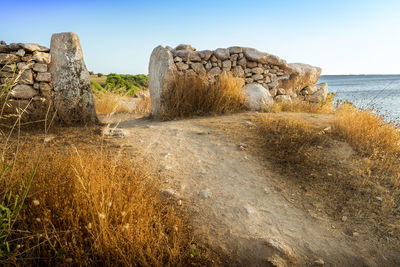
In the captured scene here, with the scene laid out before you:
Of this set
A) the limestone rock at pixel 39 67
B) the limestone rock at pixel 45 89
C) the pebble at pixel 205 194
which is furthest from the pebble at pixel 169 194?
the limestone rock at pixel 39 67

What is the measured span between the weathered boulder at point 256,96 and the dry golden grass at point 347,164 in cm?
156

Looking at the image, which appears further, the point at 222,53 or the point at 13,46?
the point at 222,53

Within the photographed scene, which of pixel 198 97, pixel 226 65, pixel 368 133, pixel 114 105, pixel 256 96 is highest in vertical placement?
pixel 226 65

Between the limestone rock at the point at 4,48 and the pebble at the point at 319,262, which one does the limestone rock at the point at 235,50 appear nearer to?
the limestone rock at the point at 4,48

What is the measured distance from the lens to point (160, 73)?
6145 millimetres

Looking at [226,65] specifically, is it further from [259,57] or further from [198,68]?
[259,57]

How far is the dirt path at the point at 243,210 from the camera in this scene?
2.12 metres

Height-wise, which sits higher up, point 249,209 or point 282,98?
point 282,98

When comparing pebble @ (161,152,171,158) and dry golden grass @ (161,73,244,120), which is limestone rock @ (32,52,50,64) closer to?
dry golden grass @ (161,73,244,120)

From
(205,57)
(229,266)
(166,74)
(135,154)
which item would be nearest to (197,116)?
(166,74)

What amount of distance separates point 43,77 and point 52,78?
155 mm

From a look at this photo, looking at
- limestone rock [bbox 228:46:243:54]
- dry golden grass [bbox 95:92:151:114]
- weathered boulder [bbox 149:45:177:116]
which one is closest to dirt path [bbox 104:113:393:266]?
weathered boulder [bbox 149:45:177:116]

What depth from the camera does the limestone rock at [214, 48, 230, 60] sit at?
656 cm

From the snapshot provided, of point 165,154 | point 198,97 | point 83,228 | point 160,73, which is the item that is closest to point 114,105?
point 160,73
